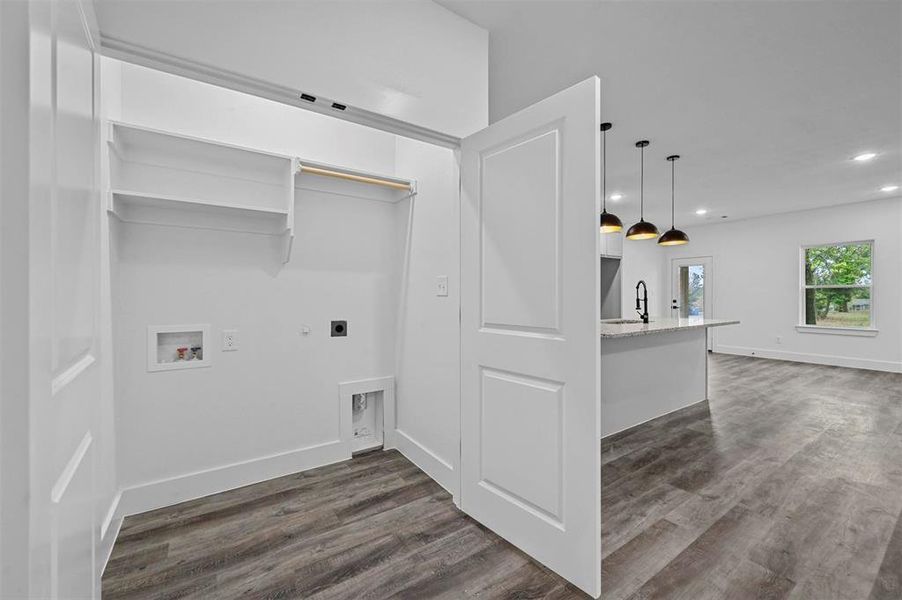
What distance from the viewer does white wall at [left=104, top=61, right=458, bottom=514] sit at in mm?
2137

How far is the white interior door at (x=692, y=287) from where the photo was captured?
800cm

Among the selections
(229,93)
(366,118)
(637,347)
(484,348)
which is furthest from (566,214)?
(637,347)

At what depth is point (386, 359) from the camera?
3014 millimetres

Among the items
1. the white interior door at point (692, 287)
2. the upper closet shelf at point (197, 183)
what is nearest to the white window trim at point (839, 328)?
the white interior door at point (692, 287)

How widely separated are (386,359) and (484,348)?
1.24 m

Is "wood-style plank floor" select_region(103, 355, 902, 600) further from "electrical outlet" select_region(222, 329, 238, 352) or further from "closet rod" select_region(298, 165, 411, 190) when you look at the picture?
"closet rod" select_region(298, 165, 411, 190)

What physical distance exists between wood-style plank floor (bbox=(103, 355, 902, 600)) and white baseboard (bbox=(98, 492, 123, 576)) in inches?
1.9

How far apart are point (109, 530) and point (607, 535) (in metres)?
2.38

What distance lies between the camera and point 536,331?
68.4 inches

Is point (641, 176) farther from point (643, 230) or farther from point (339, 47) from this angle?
point (339, 47)

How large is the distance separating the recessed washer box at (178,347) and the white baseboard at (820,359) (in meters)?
8.67

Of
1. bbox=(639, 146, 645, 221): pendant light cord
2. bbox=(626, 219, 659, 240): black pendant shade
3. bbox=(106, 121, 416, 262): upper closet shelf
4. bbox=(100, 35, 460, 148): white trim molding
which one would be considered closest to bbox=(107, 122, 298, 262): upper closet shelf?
bbox=(106, 121, 416, 262): upper closet shelf

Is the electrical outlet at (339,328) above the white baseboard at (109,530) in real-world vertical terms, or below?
above

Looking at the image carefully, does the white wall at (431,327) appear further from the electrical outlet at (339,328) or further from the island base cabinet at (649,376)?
the island base cabinet at (649,376)
